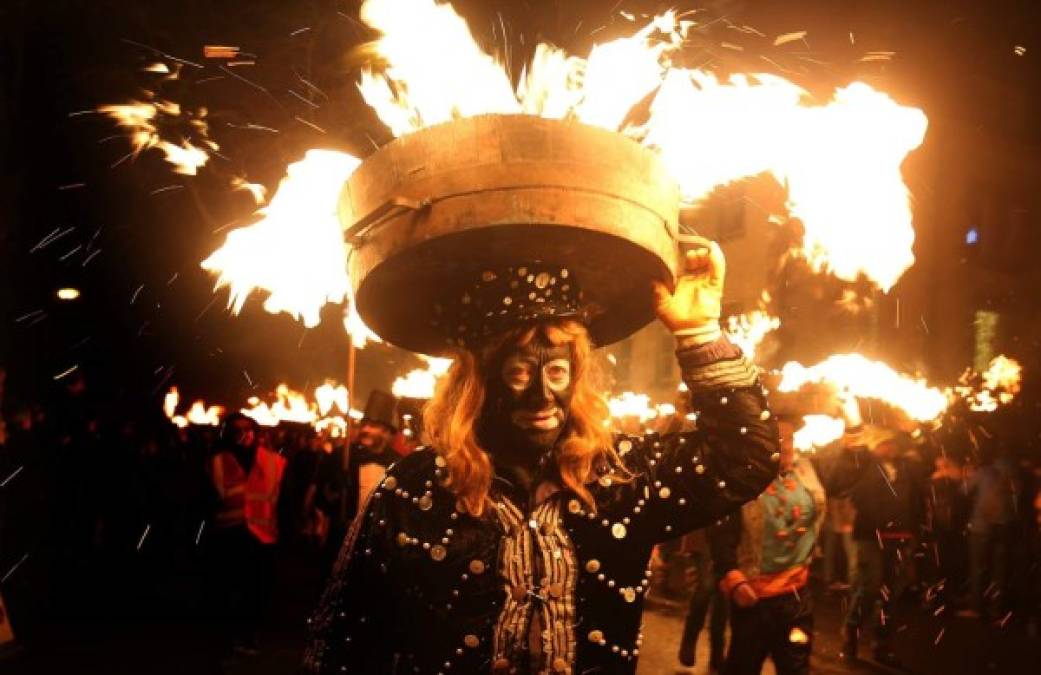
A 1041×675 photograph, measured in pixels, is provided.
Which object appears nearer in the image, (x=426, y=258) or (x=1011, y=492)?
(x=426, y=258)

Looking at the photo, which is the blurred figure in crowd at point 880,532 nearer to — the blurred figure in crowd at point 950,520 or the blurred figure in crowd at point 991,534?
the blurred figure in crowd at point 991,534

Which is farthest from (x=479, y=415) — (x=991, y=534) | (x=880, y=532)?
(x=991, y=534)

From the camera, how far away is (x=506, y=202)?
2299 mm

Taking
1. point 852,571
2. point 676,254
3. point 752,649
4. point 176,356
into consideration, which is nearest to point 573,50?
point 676,254

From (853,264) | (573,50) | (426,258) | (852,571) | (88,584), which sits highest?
(573,50)

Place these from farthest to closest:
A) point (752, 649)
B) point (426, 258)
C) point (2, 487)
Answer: point (2, 487) → point (752, 649) → point (426, 258)

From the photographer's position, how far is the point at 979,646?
31.5 feet

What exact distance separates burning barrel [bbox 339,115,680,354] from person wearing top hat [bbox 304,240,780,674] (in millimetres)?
245

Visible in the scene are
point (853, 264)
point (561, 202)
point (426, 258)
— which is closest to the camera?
point (561, 202)

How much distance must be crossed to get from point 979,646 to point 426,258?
9.90m

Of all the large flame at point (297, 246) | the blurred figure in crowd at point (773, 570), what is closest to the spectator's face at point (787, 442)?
the blurred figure in crowd at point (773, 570)

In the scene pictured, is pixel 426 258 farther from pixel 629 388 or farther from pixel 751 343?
pixel 629 388

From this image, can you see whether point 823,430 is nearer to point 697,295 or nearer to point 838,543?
point 838,543

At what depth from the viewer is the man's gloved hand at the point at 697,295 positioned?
280 centimetres
